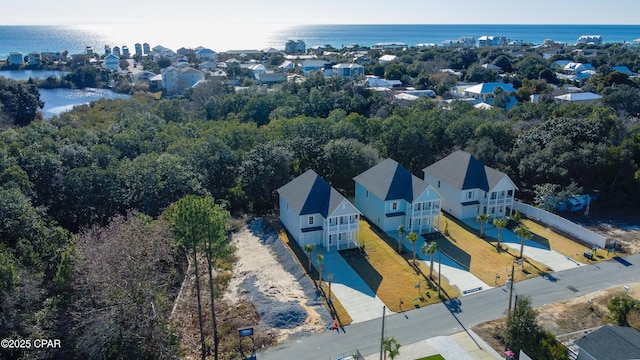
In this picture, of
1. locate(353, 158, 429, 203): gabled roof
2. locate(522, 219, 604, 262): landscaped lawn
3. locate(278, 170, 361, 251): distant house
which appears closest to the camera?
locate(522, 219, 604, 262): landscaped lawn

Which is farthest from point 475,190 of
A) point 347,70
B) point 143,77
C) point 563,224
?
point 143,77

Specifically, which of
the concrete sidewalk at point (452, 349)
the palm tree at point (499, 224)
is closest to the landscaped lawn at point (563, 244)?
the palm tree at point (499, 224)

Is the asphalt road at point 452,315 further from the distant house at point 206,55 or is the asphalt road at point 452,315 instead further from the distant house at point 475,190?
the distant house at point 206,55

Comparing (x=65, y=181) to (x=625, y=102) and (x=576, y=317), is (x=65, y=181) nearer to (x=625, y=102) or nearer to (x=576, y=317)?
(x=576, y=317)

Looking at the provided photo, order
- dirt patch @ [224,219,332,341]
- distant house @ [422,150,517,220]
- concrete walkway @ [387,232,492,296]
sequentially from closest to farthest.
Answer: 1. dirt patch @ [224,219,332,341]
2. concrete walkway @ [387,232,492,296]
3. distant house @ [422,150,517,220]

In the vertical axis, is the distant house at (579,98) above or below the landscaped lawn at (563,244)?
above

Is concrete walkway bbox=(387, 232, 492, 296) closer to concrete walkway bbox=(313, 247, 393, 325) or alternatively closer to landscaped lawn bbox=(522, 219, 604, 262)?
concrete walkway bbox=(313, 247, 393, 325)

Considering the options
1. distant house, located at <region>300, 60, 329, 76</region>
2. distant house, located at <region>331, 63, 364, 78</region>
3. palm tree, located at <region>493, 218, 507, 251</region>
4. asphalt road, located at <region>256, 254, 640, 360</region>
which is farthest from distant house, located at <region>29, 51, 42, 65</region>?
asphalt road, located at <region>256, 254, 640, 360</region>
